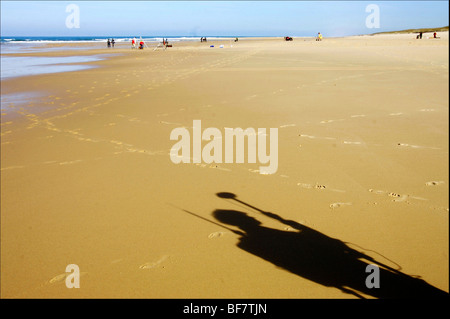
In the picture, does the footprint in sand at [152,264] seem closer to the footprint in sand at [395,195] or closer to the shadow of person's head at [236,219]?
the shadow of person's head at [236,219]

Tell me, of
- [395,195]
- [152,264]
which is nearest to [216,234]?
[152,264]

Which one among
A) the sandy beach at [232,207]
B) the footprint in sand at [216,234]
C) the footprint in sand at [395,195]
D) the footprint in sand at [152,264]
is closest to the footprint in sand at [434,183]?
the sandy beach at [232,207]

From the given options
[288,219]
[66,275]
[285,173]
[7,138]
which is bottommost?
[66,275]

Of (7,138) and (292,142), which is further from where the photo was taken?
(7,138)

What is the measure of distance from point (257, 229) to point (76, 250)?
79.1 inches

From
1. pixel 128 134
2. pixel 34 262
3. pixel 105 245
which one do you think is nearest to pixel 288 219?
pixel 105 245

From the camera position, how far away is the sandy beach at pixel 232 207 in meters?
3.23

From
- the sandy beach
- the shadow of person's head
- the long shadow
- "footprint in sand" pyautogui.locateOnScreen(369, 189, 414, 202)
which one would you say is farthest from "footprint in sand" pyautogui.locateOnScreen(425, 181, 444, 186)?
the shadow of person's head

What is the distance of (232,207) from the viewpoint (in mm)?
4523

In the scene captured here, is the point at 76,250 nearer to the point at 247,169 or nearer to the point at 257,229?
the point at 257,229

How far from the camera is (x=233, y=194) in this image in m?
4.85

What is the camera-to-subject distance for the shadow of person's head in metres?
4.06

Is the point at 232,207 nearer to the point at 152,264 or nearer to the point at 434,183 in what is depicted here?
the point at 152,264

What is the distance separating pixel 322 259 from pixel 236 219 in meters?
1.19
